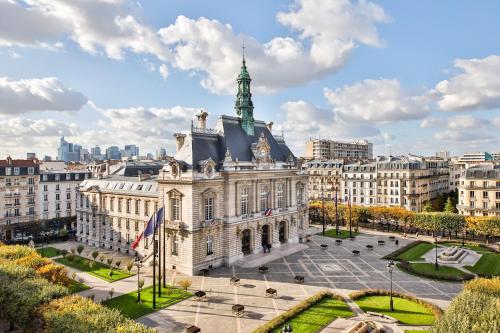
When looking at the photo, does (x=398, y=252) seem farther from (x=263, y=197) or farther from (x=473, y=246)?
(x=263, y=197)

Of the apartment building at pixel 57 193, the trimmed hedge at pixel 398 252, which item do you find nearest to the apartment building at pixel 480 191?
the trimmed hedge at pixel 398 252

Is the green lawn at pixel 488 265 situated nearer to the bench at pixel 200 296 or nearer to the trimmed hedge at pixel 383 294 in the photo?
the trimmed hedge at pixel 383 294

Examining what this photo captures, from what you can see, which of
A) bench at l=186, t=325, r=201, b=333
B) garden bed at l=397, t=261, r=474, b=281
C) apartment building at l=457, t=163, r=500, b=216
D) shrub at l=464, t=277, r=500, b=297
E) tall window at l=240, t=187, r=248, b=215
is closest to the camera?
shrub at l=464, t=277, r=500, b=297

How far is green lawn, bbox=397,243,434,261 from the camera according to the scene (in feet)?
208

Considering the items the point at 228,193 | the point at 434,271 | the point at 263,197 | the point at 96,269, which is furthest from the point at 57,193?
the point at 434,271

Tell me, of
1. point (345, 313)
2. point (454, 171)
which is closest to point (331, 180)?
point (454, 171)

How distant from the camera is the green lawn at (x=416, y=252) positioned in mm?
63394

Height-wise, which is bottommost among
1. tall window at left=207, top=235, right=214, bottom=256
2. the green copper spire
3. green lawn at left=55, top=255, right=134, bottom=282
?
green lawn at left=55, top=255, right=134, bottom=282

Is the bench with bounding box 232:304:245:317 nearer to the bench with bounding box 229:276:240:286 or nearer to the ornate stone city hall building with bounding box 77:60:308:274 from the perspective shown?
the bench with bounding box 229:276:240:286

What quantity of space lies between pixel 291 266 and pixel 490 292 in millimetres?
31204

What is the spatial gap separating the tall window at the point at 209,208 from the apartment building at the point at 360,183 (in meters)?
62.6

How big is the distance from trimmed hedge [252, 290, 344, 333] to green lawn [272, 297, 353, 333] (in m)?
0.31

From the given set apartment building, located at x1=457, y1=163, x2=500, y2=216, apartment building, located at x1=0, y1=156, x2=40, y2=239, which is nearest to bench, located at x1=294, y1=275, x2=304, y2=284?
apartment building, located at x1=457, y1=163, x2=500, y2=216

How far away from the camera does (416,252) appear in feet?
221
